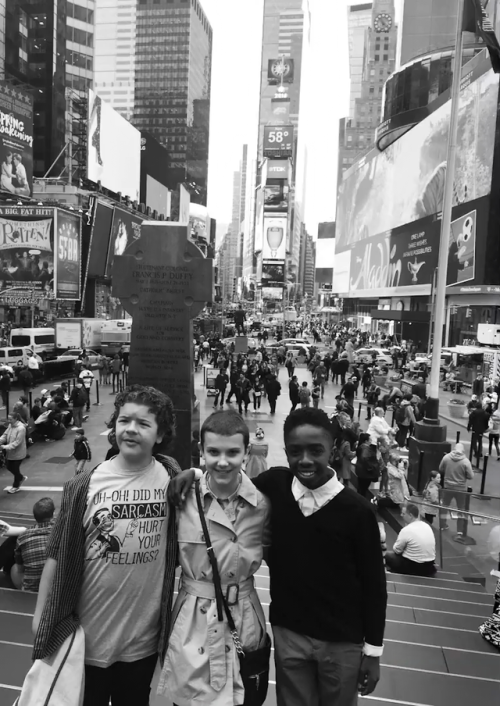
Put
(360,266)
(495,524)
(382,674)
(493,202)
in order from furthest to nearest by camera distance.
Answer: (360,266), (493,202), (495,524), (382,674)

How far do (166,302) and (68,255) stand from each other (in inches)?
1563

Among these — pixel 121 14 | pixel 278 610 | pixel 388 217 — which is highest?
pixel 121 14

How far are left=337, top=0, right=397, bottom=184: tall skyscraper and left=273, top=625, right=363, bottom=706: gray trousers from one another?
139 meters

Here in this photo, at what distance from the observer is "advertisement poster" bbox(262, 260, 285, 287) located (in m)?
126

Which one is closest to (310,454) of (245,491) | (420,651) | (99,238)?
(245,491)

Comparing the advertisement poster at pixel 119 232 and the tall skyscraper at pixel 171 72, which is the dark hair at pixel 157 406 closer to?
the advertisement poster at pixel 119 232

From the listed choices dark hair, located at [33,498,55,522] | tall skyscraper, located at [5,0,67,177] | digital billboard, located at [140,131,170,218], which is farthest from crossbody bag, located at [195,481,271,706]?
digital billboard, located at [140,131,170,218]

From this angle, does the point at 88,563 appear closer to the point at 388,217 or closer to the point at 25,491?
the point at 25,491

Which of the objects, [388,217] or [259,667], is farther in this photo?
[388,217]

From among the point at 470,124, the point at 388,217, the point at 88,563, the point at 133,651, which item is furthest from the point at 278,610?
the point at 388,217

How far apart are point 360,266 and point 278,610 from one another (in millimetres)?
72265

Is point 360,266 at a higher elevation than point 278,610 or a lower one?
higher

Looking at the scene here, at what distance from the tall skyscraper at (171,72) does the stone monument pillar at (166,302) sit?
132m

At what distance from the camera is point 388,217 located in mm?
61906
